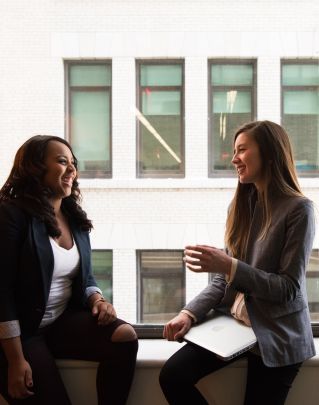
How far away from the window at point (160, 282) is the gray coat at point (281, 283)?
3.40 ft

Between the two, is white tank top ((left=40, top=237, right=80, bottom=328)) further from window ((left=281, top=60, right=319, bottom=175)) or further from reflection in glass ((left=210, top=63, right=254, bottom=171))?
window ((left=281, top=60, right=319, bottom=175))

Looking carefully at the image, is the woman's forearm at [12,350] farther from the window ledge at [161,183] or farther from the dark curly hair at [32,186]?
the window ledge at [161,183]

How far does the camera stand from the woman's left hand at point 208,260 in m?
1.38

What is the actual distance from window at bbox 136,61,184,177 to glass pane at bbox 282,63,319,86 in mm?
668

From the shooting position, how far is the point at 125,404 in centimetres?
165

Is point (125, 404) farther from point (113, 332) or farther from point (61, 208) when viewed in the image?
point (61, 208)

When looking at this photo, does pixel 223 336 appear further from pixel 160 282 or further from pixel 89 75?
pixel 89 75

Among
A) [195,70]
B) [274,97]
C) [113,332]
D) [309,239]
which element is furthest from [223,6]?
[113,332]

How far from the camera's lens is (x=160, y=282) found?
2.57 metres

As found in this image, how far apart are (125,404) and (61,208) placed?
779 mm

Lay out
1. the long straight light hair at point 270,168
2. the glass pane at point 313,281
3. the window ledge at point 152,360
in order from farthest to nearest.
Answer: the glass pane at point 313,281 → the window ledge at point 152,360 → the long straight light hair at point 270,168

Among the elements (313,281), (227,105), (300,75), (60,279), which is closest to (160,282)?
(313,281)

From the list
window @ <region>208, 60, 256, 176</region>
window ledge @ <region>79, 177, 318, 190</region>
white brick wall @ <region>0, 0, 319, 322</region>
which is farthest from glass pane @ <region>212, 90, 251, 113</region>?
window ledge @ <region>79, 177, 318, 190</region>

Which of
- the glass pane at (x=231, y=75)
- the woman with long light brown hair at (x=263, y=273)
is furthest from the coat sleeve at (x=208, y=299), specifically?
the glass pane at (x=231, y=75)
